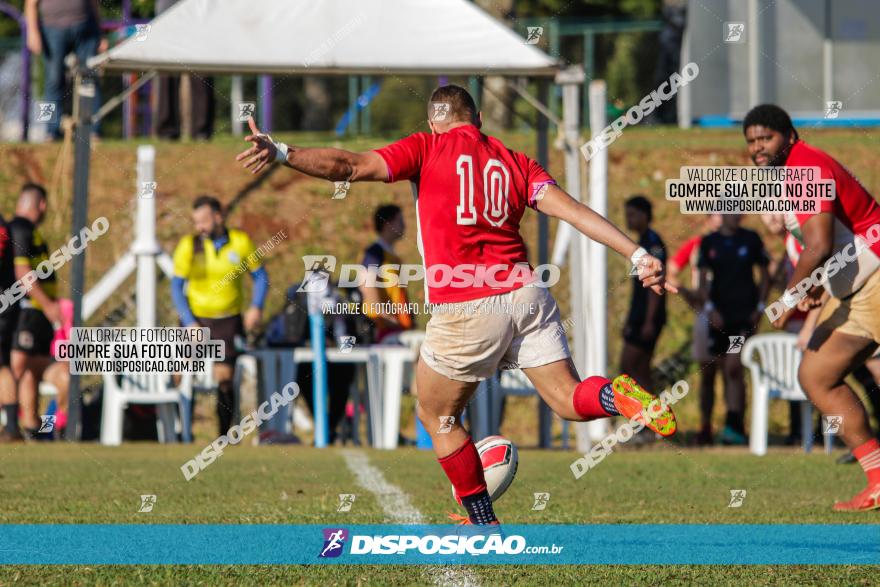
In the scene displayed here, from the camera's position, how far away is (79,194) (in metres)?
13.8

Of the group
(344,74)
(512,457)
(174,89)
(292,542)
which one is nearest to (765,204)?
(344,74)

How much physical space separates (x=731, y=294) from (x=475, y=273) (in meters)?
8.22

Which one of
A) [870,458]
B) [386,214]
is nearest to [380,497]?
[870,458]

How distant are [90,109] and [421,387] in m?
7.93

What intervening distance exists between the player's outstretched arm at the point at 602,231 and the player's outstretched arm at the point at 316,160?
2.73 ft

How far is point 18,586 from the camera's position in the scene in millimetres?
5609

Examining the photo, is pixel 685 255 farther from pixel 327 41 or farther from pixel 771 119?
pixel 771 119

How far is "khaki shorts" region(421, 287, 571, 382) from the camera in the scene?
262 inches

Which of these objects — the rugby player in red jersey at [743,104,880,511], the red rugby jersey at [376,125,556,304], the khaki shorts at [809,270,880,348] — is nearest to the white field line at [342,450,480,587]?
the red rugby jersey at [376,125,556,304]

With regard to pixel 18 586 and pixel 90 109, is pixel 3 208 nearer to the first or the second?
pixel 90 109

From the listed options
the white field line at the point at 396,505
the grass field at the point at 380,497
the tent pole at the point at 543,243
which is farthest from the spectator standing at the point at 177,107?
the white field line at the point at 396,505

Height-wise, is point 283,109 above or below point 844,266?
above

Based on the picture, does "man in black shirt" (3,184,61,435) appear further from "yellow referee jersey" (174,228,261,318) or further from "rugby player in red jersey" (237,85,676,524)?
"rugby player in red jersey" (237,85,676,524)

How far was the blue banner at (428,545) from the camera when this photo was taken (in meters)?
6.27
